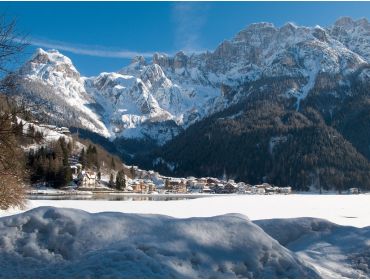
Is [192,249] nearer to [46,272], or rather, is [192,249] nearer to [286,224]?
[46,272]

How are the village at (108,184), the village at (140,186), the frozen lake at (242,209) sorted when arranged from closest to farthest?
1. the frozen lake at (242,209)
2. the village at (108,184)
3. the village at (140,186)

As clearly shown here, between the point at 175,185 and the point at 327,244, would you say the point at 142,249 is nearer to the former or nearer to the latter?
the point at 327,244

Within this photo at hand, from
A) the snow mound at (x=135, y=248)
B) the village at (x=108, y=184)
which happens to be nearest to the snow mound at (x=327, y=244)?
the snow mound at (x=135, y=248)

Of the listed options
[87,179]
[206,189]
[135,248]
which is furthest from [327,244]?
[206,189]

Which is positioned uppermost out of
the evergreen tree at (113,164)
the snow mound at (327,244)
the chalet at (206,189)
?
the evergreen tree at (113,164)

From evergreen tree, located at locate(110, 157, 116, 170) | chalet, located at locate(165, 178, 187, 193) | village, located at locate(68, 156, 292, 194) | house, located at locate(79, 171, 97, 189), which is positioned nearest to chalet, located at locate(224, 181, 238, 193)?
village, located at locate(68, 156, 292, 194)

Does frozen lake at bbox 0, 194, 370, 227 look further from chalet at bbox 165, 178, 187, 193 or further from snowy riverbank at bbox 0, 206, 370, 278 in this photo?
chalet at bbox 165, 178, 187, 193

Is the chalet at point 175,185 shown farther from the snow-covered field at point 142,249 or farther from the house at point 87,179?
the snow-covered field at point 142,249

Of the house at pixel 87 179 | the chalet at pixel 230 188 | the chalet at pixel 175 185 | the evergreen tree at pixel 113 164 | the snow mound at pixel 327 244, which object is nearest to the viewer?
the snow mound at pixel 327 244

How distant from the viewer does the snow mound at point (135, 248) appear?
394 inches

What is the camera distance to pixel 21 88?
1567 cm

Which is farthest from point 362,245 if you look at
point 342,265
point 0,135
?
point 0,135

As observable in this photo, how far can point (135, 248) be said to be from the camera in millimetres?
10430

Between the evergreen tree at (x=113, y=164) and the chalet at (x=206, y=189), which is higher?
the evergreen tree at (x=113, y=164)
